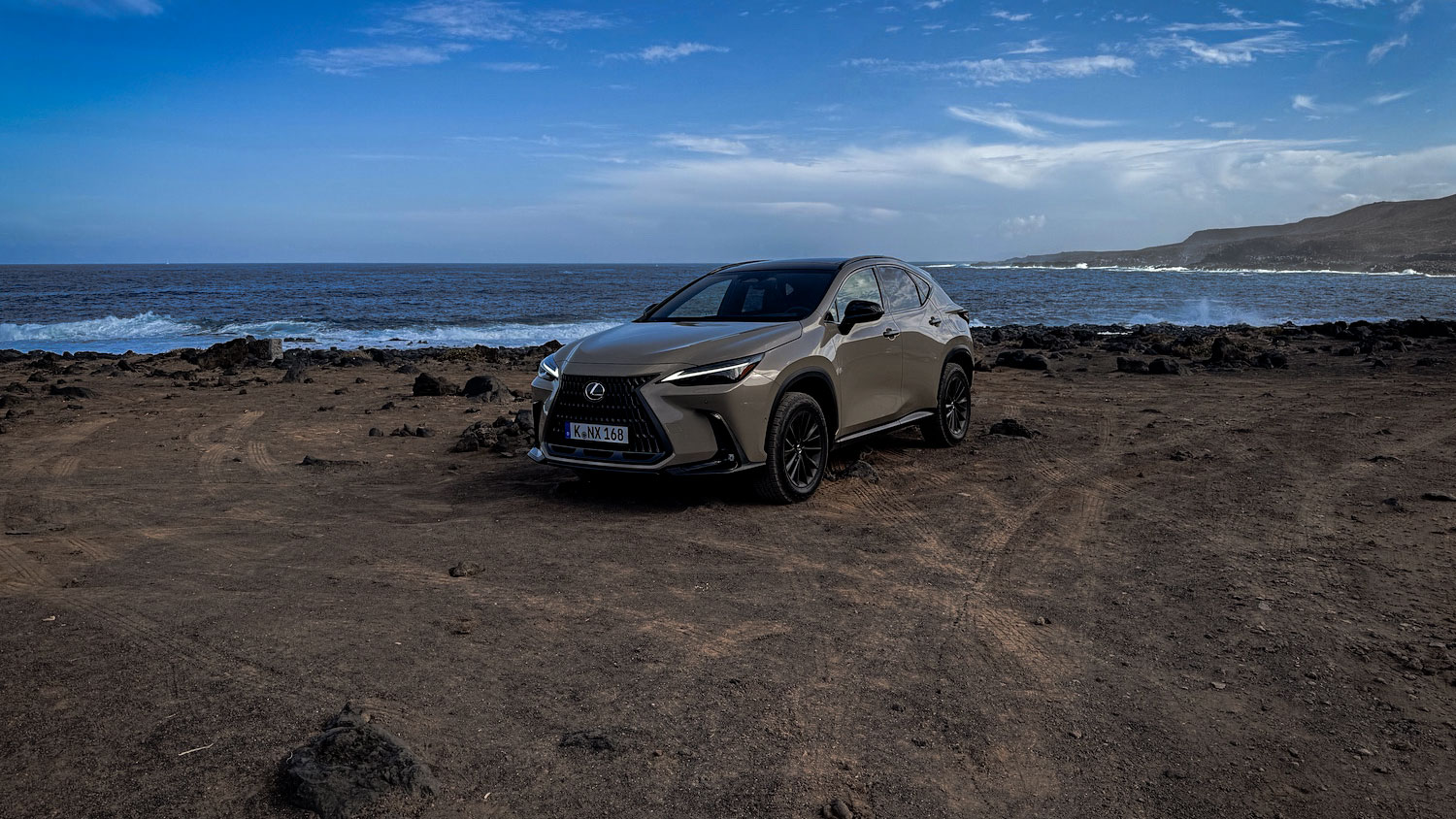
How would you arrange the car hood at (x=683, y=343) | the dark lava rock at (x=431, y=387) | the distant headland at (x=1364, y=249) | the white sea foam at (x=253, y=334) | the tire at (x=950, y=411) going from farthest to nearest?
the distant headland at (x=1364, y=249), the white sea foam at (x=253, y=334), the dark lava rock at (x=431, y=387), the tire at (x=950, y=411), the car hood at (x=683, y=343)

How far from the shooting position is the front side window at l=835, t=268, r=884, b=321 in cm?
754

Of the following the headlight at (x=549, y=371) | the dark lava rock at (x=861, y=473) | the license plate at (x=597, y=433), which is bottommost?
the dark lava rock at (x=861, y=473)

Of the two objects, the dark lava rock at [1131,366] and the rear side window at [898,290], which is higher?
Answer: the rear side window at [898,290]

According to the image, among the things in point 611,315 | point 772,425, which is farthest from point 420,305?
point 772,425

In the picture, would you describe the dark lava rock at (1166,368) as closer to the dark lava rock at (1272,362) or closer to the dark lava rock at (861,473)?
the dark lava rock at (1272,362)

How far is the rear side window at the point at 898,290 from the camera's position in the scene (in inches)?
324

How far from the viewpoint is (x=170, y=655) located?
4180 mm

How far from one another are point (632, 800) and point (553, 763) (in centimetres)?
38

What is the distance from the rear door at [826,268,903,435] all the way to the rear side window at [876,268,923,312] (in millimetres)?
144

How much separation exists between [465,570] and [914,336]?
4.57 m

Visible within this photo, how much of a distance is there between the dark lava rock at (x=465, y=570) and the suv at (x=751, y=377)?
1.36 m

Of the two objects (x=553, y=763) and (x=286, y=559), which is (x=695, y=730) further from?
(x=286, y=559)

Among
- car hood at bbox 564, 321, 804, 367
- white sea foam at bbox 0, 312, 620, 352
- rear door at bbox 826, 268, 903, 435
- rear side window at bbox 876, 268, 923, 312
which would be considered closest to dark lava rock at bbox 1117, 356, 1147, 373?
rear side window at bbox 876, 268, 923, 312

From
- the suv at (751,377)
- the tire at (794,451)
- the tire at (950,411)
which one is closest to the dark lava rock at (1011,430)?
the tire at (950,411)
